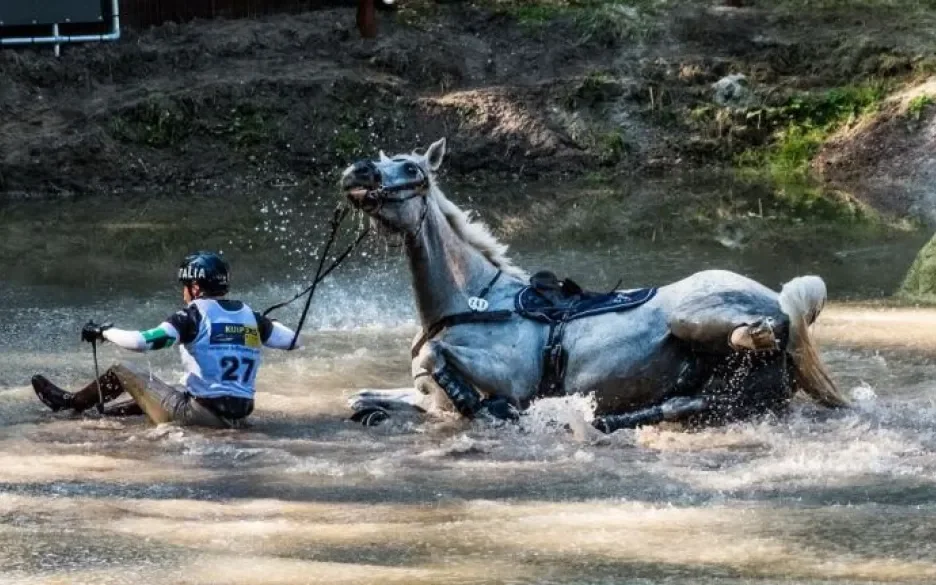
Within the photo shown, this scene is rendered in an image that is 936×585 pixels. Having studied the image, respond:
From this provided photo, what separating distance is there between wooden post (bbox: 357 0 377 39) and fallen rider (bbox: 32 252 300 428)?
1846cm

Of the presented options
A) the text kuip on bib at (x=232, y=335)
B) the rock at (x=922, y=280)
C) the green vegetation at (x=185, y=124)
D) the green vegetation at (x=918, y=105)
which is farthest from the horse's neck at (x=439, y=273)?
the green vegetation at (x=918, y=105)

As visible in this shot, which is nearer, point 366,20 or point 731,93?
point 731,93

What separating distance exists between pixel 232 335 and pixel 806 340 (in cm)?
306

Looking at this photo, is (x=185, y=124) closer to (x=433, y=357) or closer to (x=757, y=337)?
(x=433, y=357)

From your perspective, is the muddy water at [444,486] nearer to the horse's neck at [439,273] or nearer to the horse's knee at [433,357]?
the horse's knee at [433,357]

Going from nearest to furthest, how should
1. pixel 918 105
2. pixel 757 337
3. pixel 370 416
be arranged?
pixel 757 337 → pixel 370 416 → pixel 918 105

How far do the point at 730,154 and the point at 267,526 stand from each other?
1927cm

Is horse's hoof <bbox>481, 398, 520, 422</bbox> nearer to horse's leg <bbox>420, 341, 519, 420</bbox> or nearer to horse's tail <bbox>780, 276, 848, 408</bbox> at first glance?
horse's leg <bbox>420, 341, 519, 420</bbox>

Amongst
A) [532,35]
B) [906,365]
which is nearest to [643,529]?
[906,365]

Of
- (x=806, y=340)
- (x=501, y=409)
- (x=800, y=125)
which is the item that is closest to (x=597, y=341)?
(x=501, y=409)

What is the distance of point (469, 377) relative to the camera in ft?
29.2

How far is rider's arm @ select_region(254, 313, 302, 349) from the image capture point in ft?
29.3

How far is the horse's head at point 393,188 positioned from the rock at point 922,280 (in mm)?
5870

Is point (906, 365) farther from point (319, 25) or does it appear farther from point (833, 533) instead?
point (319, 25)
